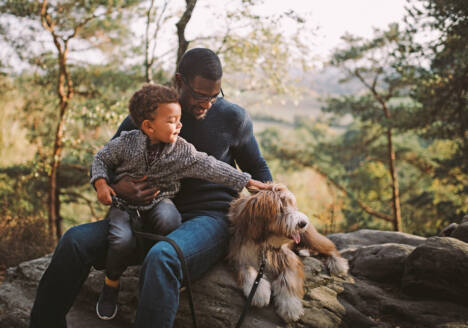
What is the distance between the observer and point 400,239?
4.42 metres

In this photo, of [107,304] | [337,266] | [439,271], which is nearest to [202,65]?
[107,304]

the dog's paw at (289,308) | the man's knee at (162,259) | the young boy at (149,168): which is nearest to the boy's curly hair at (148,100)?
the young boy at (149,168)

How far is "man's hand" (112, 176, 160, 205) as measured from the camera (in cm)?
251

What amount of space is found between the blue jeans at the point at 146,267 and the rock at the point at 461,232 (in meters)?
2.47

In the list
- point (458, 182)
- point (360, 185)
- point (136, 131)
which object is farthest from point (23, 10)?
point (360, 185)

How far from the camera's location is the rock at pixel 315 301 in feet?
8.48

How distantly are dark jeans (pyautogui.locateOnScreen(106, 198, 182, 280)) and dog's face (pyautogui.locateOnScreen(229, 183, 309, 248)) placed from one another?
546 mm

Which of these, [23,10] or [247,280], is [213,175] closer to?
[247,280]

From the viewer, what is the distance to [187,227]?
8.39ft

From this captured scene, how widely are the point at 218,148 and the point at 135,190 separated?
884mm

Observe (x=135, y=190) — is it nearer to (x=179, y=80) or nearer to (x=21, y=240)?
(x=179, y=80)

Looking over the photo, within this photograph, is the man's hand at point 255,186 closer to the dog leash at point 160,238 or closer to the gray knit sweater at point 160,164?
the gray knit sweater at point 160,164

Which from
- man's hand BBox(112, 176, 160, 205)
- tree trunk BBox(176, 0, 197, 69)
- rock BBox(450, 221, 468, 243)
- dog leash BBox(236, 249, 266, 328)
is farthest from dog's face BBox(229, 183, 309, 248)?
tree trunk BBox(176, 0, 197, 69)

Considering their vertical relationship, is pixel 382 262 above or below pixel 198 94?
below
